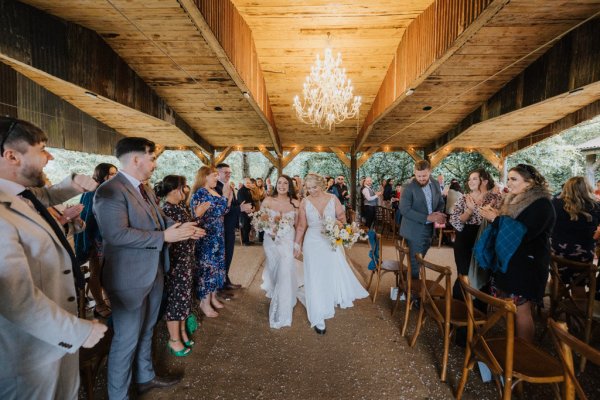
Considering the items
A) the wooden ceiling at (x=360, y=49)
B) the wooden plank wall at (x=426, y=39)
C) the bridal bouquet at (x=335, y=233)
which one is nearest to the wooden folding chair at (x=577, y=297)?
the bridal bouquet at (x=335, y=233)

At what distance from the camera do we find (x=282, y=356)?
272 centimetres

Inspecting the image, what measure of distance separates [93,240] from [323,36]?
5.04 metres

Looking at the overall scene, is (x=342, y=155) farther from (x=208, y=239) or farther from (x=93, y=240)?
(x=93, y=240)

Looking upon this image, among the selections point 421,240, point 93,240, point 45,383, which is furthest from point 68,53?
point 421,240

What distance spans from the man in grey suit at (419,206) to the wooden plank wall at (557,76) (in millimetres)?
2863

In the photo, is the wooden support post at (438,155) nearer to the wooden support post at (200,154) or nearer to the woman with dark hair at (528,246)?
the wooden support post at (200,154)

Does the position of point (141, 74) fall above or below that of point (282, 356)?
above

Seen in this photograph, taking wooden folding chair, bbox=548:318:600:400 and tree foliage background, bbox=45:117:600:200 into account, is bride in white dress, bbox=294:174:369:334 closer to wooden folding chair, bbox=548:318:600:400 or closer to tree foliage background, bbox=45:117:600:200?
wooden folding chair, bbox=548:318:600:400

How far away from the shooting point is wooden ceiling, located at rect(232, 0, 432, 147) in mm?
4551

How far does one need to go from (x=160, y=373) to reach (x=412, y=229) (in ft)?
10.3

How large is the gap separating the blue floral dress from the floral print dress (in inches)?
24.4

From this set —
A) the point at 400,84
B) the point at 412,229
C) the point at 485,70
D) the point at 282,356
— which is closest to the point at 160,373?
the point at 282,356

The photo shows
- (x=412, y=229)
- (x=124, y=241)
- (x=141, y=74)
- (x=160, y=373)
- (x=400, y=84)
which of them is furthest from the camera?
(x=141, y=74)

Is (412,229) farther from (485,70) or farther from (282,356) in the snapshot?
(485,70)
